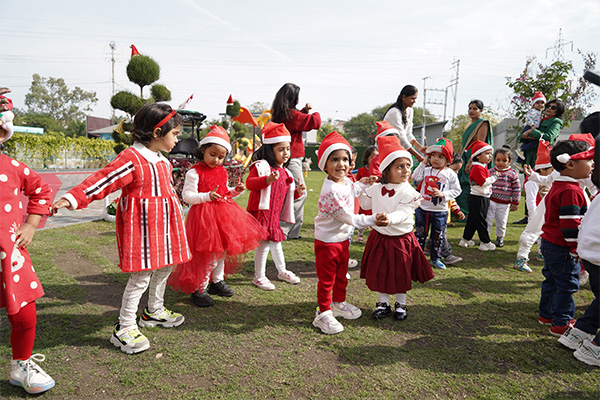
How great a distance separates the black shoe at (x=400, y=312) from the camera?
3484 millimetres

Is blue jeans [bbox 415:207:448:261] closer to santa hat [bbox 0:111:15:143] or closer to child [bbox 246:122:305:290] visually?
child [bbox 246:122:305:290]

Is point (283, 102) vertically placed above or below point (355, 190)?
above

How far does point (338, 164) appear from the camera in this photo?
3260 millimetres

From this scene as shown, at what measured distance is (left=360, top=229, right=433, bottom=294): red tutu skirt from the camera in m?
3.35

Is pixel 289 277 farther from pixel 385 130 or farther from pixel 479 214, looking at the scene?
pixel 479 214

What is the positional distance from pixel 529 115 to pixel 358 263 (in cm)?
474

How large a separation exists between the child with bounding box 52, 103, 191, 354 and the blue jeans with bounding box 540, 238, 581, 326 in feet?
10.1

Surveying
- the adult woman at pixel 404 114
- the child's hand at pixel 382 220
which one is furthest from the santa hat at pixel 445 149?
the child's hand at pixel 382 220

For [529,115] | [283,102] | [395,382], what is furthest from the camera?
[529,115]

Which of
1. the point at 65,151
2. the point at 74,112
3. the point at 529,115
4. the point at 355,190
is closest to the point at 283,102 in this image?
the point at 355,190

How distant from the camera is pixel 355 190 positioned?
3.79m

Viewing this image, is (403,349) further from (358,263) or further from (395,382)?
(358,263)

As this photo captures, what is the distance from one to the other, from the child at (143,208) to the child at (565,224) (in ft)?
10.1

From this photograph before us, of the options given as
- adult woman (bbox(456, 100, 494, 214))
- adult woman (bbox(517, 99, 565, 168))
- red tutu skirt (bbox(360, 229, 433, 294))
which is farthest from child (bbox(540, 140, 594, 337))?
adult woman (bbox(517, 99, 565, 168))
